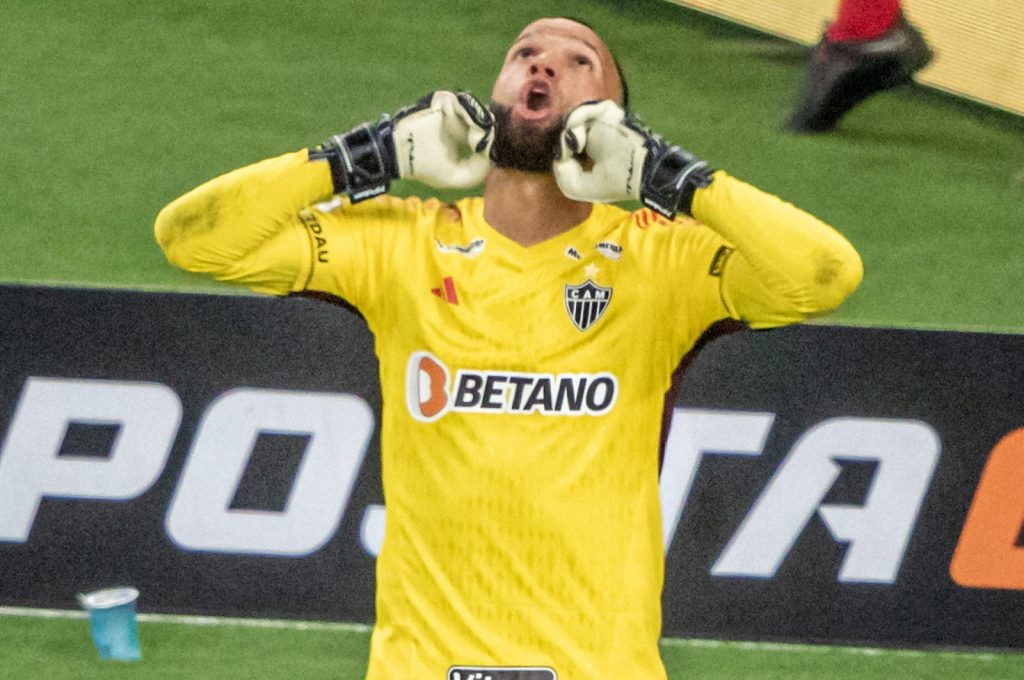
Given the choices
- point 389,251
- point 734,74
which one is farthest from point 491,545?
point 734,74

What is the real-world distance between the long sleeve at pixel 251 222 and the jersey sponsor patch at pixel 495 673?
2.71 ft

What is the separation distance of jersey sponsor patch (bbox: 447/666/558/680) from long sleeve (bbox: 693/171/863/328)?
2.79ft

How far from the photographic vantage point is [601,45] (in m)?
3.31

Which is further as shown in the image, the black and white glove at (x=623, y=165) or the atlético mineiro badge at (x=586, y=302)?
the atlético mineiro badge at (x=586, y=302)

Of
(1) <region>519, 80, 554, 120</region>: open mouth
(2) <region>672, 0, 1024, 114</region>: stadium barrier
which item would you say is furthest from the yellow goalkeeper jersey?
(2) <region>672, 0, 1024, 114</region>: stadium barrier

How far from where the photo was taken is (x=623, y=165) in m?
2.99

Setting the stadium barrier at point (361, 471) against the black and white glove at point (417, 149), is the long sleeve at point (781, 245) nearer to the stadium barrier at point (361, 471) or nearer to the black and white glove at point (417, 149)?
the black and white glove at point (417, 149)

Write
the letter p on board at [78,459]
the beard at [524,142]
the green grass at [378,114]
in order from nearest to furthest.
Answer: the beard at [524,142], the letter p on board at [78,459], the green grass at [378,114]

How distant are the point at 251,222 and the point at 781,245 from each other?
0.99m

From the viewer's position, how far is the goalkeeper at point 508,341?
3.15 m

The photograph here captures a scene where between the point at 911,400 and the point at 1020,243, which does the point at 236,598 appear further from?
the point at 1020,243

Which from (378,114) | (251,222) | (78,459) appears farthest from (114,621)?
(378,114)

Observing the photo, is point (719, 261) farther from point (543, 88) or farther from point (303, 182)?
point (303, 182)

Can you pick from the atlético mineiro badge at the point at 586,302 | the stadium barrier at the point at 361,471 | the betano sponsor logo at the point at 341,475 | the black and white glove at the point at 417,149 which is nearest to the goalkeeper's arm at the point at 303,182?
the black and white glove at the point at 417,149
